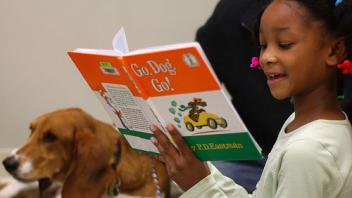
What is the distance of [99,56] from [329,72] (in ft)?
1.39

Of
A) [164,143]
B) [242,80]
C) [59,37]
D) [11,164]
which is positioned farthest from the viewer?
[59,37]

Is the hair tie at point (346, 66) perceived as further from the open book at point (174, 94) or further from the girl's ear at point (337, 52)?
the open book at point (174, 94)

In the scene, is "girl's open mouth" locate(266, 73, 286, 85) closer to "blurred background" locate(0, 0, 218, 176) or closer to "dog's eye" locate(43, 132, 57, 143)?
"dog's eye" locate(43, 132, 57, 143)

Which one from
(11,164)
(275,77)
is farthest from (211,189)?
(11,164)

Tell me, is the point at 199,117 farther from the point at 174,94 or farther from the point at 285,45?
the point at 285,45

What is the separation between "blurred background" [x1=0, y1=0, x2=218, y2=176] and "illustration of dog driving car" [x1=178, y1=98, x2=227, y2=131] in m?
1.13

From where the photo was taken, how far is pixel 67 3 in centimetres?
212

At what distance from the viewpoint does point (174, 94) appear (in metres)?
0.91

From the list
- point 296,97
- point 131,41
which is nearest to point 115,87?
point 296,97

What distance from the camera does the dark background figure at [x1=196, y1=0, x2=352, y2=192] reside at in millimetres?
1543

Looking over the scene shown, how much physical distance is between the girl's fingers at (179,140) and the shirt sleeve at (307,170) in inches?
10.2

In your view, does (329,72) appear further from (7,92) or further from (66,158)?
(7,92)

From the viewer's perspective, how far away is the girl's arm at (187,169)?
1.00 metres

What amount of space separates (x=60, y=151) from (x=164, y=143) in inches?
16.8
